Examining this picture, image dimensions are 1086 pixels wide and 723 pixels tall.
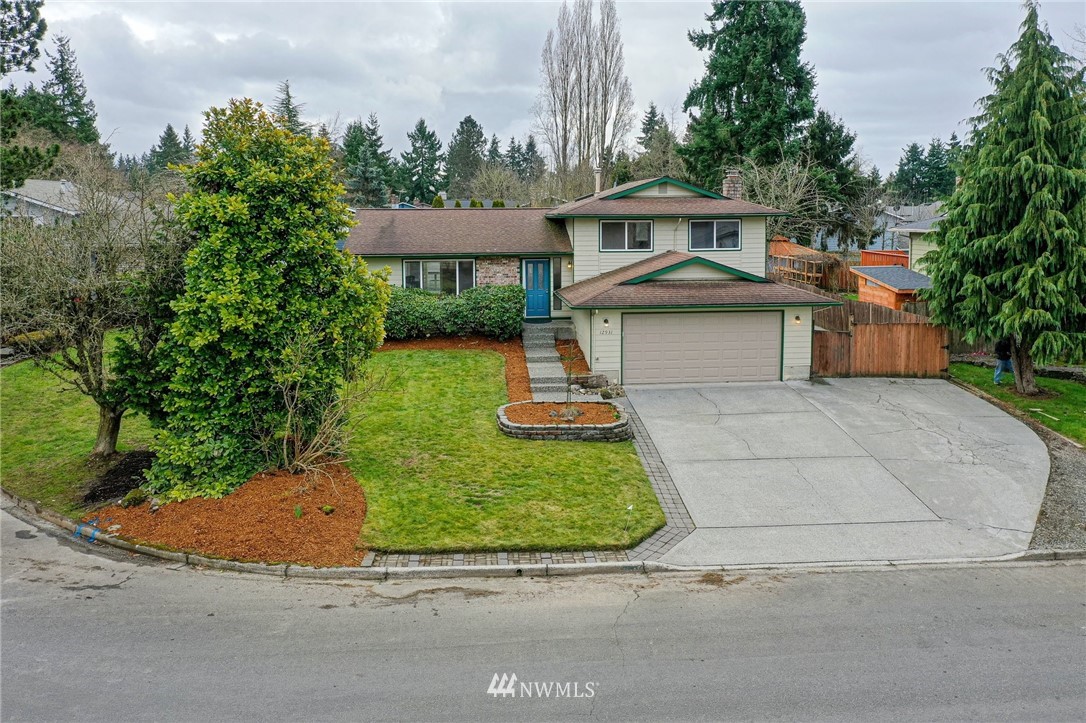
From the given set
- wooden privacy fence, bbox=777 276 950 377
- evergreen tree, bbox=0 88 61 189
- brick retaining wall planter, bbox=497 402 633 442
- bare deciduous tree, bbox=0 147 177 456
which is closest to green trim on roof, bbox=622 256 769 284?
wooden privacy fence, bbox=777 276 950 377

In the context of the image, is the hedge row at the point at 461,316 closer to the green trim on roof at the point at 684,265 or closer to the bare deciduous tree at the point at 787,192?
the green trim on roof at the point at 684,265

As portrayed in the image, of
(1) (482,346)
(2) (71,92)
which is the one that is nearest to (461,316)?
(1) (482,346)

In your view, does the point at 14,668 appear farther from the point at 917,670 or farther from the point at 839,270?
the point at 839,270

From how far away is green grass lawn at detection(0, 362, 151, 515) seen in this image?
39.5 feet

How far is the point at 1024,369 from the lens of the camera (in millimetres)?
18047

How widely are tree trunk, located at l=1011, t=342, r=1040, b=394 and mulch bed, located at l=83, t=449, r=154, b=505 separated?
1905cm

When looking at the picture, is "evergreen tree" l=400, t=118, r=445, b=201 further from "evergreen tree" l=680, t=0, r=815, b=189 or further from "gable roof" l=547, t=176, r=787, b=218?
"gable roof" l=547, t=176, r=787, b=218

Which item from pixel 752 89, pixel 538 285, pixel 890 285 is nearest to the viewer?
pixel 538 285

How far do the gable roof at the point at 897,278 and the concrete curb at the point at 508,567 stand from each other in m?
17.3

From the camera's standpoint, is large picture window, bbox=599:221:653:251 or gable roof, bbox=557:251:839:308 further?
large picture window, bbox=599:221:653:251

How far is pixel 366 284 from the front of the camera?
11805 millimetres

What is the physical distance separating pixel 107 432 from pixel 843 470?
12.8 m

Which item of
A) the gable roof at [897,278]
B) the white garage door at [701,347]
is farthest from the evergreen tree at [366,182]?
the white garage door at [701,347]

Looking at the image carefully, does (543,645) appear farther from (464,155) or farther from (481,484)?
(464,155)
